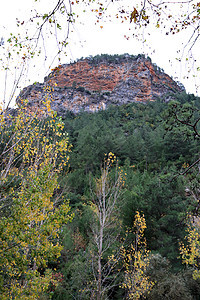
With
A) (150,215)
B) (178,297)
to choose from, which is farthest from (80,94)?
(178,297)

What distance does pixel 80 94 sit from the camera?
3024 inches

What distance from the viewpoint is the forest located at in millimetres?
3725

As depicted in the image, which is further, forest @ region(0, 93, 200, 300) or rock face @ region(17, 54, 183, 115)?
rock face @ region(17, 54, 183, 115)

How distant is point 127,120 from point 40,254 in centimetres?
4371

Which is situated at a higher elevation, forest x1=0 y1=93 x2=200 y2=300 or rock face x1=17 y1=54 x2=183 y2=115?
rock face x1=17 y1=54 x2=183 y2=115

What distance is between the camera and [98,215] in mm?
7160

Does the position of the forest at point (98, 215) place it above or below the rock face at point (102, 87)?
below

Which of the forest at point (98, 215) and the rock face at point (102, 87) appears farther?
the rock face at point (102, 87)

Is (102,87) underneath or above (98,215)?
above

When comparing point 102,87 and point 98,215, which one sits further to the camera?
point 102,87

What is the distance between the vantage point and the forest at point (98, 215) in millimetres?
3725

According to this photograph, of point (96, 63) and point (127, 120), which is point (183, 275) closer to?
point (127, 120)

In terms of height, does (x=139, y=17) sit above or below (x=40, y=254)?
above

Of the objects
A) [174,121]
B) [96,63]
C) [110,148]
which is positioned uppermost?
[96,63]
